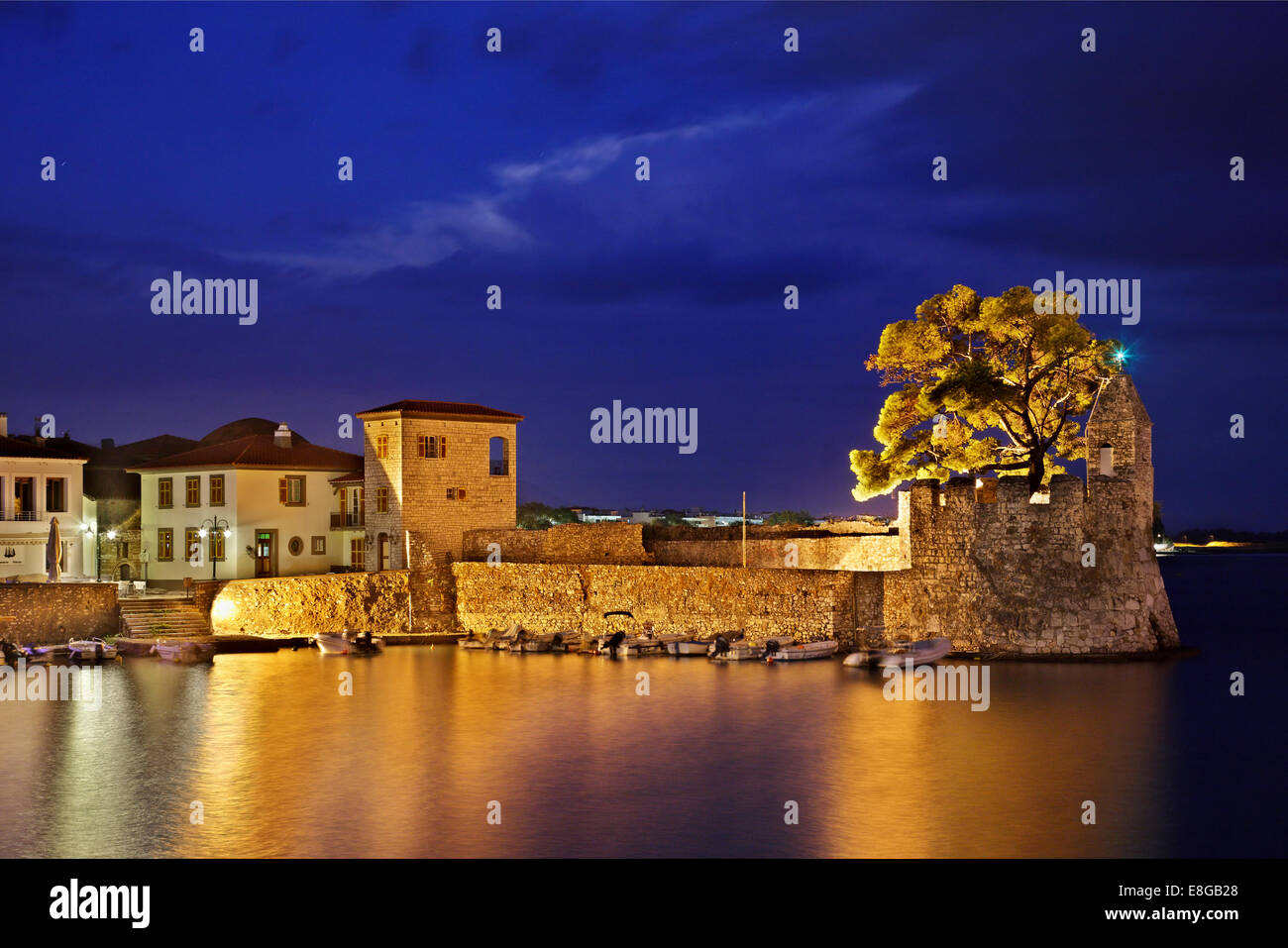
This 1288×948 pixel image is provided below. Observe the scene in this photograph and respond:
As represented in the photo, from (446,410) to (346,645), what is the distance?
8.10 m

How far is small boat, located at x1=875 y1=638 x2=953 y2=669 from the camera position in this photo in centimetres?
2916

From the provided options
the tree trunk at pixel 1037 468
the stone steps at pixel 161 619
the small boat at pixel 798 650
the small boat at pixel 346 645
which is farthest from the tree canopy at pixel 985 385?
the stone steps at pixel 161 619

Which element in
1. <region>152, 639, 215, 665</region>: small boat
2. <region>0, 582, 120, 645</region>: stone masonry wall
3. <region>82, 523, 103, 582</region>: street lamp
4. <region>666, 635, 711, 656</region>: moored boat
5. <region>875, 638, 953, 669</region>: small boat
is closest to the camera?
<region>875, 638, 953, 669</region>: small boat

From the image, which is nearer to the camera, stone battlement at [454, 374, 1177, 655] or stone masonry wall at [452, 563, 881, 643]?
stone battlement at [454, 374, 1177, 655]

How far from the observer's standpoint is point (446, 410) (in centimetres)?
3791

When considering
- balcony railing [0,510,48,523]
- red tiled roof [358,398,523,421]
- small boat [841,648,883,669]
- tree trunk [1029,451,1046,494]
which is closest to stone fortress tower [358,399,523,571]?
red tiled roof [358,398,523,421]

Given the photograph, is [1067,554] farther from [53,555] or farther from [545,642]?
[53,555]

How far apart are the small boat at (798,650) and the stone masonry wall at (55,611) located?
58.6ft

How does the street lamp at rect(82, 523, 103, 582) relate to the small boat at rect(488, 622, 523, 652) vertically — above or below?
above

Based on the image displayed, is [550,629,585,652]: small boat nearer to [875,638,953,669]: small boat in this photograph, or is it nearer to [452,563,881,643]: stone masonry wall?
[452,563,881,643]: stone masonry wall

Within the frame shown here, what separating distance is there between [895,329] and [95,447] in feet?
117

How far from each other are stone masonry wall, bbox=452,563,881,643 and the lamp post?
24.2 feet

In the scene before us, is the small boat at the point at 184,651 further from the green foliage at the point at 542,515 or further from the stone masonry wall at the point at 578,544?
the green foliage at the point at 542,515
